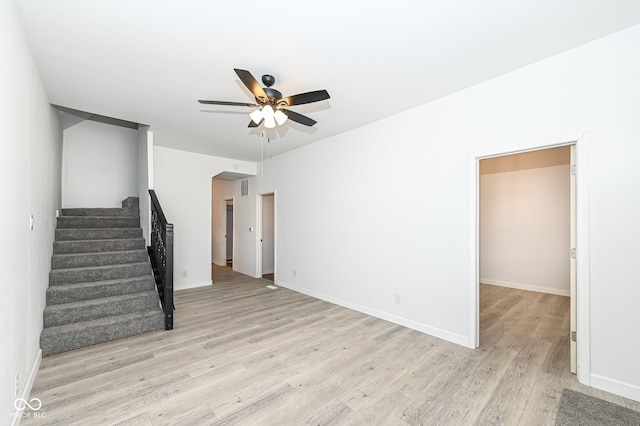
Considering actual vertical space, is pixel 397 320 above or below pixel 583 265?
below

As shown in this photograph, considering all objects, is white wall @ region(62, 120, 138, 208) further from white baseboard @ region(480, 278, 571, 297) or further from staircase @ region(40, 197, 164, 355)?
white baseboard @ region(480, 278, 571, 297)

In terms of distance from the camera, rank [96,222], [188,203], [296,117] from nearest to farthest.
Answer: [296,117] → [96,222] → [188,203]


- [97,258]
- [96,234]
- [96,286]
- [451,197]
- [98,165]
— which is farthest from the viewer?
[98,165]

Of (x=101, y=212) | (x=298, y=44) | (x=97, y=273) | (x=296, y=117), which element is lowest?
(x=97, y=273)

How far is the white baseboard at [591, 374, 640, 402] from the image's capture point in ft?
6.73

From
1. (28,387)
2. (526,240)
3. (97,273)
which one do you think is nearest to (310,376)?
(28,387)

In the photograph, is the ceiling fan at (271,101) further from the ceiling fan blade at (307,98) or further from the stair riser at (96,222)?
the stair riser at (96,222)

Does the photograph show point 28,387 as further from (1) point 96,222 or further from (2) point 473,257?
(2) point 473,257

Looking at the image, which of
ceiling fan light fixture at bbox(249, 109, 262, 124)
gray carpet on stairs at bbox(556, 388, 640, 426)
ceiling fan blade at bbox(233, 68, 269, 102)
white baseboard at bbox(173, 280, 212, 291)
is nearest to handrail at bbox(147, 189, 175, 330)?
white baseboard at bbox(173, 280, 212, 291)

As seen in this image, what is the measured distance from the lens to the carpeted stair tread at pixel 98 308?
9.60 ft

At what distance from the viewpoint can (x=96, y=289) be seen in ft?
11.0

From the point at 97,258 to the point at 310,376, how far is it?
343cm

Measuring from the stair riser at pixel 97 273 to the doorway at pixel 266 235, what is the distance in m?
2.85

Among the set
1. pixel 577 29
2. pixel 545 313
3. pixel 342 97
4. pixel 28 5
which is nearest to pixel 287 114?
pixel 342 97
